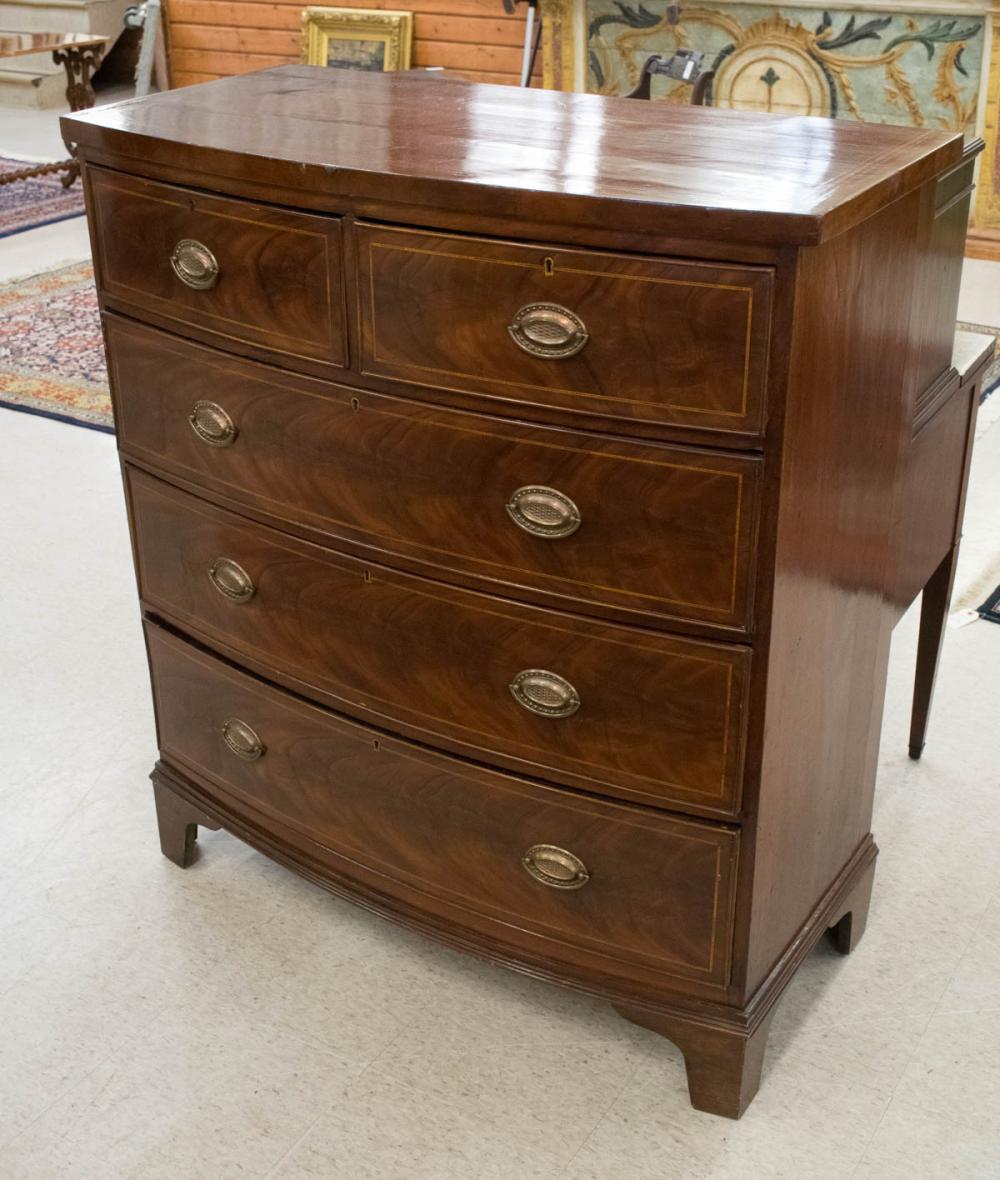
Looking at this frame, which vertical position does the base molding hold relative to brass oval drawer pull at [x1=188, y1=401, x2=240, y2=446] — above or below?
below

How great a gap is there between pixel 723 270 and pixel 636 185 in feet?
0.47

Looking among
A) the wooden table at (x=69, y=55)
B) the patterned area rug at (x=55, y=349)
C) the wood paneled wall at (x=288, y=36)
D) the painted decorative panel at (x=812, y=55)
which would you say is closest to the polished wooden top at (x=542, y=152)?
the patterned area rug at (x=55, y=349)

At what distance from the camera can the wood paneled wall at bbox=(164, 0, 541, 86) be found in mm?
6680

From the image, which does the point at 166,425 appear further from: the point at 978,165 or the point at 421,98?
the point at 978,165

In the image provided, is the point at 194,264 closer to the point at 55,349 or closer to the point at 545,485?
the point at 545,485

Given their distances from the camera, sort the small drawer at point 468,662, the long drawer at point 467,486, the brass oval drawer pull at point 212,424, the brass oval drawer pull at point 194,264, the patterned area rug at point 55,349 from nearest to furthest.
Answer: the long drawer at point 467,486, the small drawer at point 468,662, the brass oval drawer pull at point 194,264, the brass oval drawer pull at point 212,424, the patterned area rug at point 55,349

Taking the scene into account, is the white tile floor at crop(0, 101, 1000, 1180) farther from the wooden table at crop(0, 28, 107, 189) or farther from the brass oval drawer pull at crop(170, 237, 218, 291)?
the wooden table at crop(0, 28, 107, 189)

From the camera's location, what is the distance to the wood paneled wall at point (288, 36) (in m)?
6.68

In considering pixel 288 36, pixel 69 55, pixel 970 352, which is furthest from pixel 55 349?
pixel 288 36

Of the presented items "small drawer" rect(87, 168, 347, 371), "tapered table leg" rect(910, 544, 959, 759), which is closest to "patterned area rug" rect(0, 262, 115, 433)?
"small drawer" rect(87, 168, 347, 371)

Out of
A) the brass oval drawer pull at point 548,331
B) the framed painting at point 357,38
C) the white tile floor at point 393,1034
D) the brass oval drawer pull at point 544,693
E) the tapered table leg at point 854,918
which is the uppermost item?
the brass oval drawer pull at point 548,331

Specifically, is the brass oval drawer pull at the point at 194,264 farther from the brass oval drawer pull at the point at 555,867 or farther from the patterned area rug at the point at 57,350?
the patterned area rug at the point at 57,350

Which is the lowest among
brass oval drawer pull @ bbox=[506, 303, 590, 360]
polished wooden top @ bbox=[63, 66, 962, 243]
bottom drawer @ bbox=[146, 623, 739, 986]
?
bottom drawer @ bbox=[146, 623, 739, 986]

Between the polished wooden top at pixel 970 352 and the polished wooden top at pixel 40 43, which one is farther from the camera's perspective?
the polished wooden top at pixel 40 43
